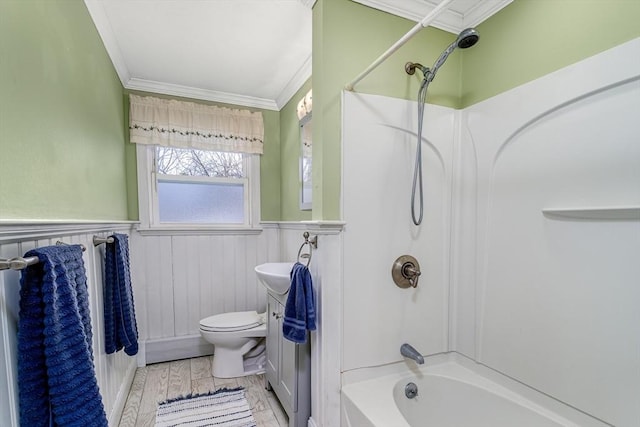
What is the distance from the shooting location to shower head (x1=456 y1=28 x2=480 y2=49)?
106 centimetres

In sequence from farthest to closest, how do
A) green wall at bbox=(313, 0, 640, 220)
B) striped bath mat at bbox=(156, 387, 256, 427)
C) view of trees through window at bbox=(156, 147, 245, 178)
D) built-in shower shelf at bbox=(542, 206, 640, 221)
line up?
1. view of trees through window at bbox=(156, 147, 245, 178)
2. striped bath mat at bbox=(156, 387, 256, 427)
3. green wall at bbox=(313, 0, 640, 220)
4. built-in shower shelf at bbox=(542, 206, 640, 221)

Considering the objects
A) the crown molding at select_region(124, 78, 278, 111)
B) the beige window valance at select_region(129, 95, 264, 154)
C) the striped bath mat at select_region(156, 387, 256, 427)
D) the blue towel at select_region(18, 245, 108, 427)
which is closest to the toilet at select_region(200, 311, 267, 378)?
the striped bath mat at select_region(156, 387, 256, 427)

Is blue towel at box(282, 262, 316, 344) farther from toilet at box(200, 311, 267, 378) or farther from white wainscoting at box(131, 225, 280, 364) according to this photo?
white wainscoting at box(131, 225, 280, 364)

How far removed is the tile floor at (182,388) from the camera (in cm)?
182

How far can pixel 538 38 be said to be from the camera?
127 cm

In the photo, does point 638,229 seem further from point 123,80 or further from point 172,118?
point 123,80

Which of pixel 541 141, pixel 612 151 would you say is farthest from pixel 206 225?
pixel 612 151

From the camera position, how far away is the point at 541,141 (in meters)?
1.27

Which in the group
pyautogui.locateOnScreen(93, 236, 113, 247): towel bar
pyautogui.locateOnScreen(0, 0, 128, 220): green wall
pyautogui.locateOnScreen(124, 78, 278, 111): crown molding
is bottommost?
pyautogui.locateOnScreen(93, 236, 113, 247): towel bar

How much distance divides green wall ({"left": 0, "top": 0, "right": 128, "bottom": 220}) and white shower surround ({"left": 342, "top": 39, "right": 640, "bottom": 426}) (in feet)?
3.92

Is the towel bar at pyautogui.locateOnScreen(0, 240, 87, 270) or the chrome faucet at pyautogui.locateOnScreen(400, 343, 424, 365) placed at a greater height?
the towel bar at pyautogui.locateOnScreen(0, 240, 87, 270)

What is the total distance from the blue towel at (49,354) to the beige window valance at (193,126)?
6.12 ft

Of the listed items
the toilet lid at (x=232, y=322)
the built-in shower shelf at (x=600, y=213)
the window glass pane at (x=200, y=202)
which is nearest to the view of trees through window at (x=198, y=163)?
the window glass pane at (x=200, y=202)

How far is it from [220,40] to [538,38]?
5.90 ft
